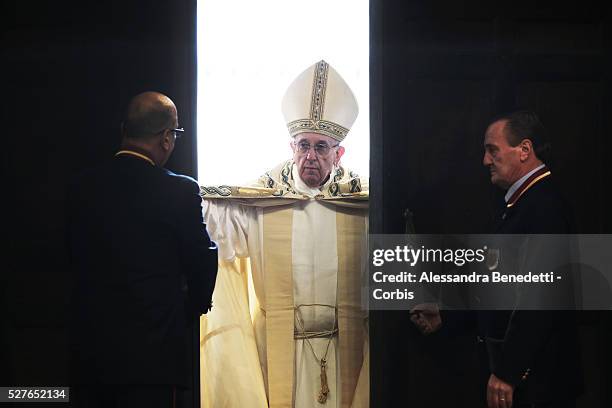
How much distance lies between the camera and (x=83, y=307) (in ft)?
12.6

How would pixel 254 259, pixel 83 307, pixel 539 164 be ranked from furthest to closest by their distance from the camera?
pixel 254 259 → pixel 539 164 → pixel 83 307

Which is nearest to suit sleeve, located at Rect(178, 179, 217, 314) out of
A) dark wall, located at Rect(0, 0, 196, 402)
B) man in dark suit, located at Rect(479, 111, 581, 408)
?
dark wall, located at Rect(0, 0, 196, 402)

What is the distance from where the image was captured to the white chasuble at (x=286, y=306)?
4.63m

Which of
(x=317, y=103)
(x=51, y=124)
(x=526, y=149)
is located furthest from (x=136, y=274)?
(x=526, y=149)

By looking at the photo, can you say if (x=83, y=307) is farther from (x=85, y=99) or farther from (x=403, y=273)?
(x=403, y=273)

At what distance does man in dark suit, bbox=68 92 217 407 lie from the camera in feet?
12.4

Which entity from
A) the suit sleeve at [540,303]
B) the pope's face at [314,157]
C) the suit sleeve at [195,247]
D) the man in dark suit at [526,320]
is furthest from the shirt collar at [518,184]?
the suit sleeve at [195,247]

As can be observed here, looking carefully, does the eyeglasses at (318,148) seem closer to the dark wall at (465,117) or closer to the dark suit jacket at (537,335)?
the dark wall at (465,117)

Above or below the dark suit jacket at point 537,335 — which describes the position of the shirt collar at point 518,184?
above

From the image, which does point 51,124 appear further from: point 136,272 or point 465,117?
point 465,117

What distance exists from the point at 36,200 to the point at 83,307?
2.22 ft

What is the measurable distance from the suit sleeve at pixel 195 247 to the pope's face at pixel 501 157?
123 centimetres

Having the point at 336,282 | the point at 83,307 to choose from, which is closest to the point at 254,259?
the point at 336,282

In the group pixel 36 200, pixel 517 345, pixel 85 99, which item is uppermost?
pixel 85 99
